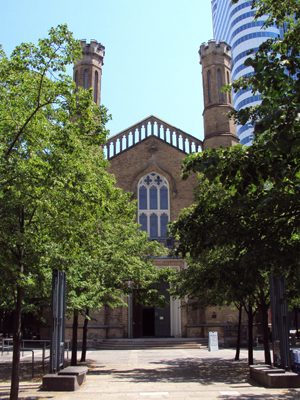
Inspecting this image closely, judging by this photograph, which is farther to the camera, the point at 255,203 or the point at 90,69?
the point at 90,69

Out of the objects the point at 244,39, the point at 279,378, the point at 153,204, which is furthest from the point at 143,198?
the point at 244,39

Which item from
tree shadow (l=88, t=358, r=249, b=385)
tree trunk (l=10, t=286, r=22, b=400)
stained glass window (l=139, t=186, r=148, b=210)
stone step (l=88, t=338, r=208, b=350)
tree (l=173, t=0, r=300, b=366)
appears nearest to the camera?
tree (l=173, t=0, r=300, b=366)

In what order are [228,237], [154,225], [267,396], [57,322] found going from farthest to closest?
[154,225], [57,322], [267,396], [228,237]

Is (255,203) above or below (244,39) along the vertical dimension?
below

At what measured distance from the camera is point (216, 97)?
30.2 m

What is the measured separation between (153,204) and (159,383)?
18.8 meters

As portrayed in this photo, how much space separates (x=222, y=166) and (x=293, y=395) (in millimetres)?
5696

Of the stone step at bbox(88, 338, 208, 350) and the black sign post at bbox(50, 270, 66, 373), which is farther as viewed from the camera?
the stone step at bbox(88, 338, 208, 350)

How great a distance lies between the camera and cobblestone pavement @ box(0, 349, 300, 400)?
9.11 meters

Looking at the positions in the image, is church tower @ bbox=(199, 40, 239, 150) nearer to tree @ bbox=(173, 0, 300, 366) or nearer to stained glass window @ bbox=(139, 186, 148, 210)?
stained glass window @ bbox=(139, 186, 148, 210)

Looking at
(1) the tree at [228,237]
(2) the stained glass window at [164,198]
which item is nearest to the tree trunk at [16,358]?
(1) the tree at [228,237]

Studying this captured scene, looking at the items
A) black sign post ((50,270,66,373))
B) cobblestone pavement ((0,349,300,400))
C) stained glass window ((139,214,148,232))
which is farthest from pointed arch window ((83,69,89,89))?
black sign post ((50,270,66,373))

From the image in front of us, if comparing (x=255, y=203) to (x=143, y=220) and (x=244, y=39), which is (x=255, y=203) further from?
(x=244, y=39)

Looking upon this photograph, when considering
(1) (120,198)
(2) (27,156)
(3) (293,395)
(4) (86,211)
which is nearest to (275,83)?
(4) (86,211)
